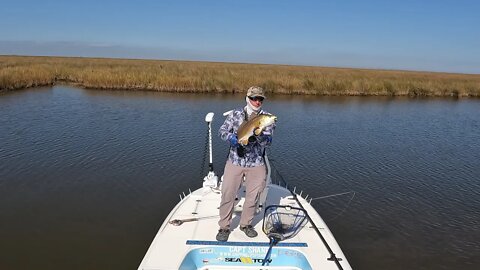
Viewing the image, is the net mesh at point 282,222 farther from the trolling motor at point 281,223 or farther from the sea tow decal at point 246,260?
the sea tow decal at point 246,260

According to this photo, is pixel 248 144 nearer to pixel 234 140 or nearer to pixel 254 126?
pixel 234 140

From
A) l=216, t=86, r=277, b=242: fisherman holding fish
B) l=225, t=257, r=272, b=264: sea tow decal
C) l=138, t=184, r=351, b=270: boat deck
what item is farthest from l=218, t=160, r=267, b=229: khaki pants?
l=225, t=257, r=272, b=264: sea tow decal

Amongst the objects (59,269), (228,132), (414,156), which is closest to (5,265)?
(59,269)

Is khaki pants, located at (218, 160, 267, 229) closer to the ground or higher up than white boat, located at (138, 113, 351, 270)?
higher up

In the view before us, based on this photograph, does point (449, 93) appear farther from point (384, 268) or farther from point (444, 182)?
point (384, 268)

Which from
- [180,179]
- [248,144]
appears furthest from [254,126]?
[180,179]

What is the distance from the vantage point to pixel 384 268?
576cm

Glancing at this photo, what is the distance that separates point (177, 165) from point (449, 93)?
2954 centimetres

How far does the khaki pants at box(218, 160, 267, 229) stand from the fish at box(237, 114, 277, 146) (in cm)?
55

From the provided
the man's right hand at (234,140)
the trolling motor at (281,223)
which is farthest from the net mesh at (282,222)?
the man's right hand at (234,140)

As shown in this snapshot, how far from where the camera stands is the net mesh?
4.75 metres

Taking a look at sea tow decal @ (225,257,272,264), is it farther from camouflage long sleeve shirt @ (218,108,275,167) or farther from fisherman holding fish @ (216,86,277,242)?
camouflage long sleeve shirt @ (218,108,275,167)

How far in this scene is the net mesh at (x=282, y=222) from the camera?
4.75 m

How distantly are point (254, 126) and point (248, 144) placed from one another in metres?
0.52
